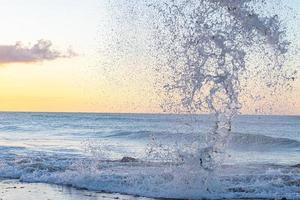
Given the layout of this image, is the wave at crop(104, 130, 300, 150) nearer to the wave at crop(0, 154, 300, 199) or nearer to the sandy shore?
the wave at crop(0, 154, 300, 199)

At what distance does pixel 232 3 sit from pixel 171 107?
3.47 meters

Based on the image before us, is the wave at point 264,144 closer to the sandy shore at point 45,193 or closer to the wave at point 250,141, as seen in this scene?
→ the wave at point 250,141

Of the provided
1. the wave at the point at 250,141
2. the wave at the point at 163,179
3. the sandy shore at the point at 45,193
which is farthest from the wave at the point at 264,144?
the sandy shore at the point at 45,193

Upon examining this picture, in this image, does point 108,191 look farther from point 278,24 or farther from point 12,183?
point 278,24

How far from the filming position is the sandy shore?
14.8 m

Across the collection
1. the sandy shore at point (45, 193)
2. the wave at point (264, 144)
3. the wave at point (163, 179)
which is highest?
the wave at point (264, 144)

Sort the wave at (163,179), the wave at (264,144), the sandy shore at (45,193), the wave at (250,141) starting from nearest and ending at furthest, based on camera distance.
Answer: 1. the sandy shore at (45,193)
2. the wave at (163,179)
3. the wave at (264,144)
4. the wave at (250,141)

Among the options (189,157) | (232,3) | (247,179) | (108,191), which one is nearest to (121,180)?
(108,191)

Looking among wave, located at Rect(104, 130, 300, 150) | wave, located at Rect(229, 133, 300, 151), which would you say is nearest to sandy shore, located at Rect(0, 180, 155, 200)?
wave, located at Rect(104, 130, 300, 150)

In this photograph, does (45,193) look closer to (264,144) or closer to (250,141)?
(264,144)

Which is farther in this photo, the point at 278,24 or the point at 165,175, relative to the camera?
the point at 165,175

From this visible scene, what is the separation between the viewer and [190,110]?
1546 cm

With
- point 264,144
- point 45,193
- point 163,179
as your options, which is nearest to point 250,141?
point 264,144

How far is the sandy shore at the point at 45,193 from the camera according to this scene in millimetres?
14836
